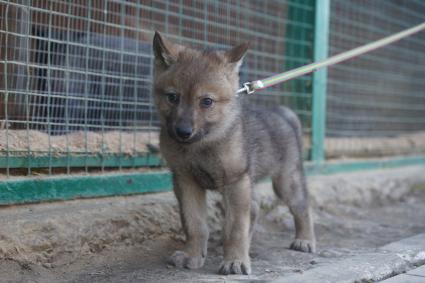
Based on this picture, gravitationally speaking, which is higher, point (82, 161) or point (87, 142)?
point (87, 142)

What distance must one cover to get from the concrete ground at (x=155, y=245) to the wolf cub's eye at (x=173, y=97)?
0.99 meters

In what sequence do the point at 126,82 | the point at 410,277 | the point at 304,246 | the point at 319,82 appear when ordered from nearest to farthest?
the point at 410,277
the point at 304,246
the point at 126,82
the point at 319,82

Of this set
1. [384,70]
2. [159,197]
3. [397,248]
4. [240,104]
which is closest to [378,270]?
[397,248]

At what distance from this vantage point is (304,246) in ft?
14.4

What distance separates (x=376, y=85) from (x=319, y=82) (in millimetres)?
1563

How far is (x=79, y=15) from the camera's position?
4363 millimetres

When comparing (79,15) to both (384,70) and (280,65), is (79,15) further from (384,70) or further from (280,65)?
(384,70)

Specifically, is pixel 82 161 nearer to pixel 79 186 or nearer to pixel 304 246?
pixel 79 186

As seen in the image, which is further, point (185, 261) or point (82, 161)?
point (82, 161)

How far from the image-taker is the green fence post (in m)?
6.14

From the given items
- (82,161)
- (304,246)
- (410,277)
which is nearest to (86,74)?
(82,161)

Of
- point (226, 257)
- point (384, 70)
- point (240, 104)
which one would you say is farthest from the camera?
point (384, 70)

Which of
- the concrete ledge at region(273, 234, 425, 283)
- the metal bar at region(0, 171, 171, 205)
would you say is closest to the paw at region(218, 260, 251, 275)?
the concrete ledge at region(273, 234, 425, 283)

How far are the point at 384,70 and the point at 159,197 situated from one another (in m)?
4.17
